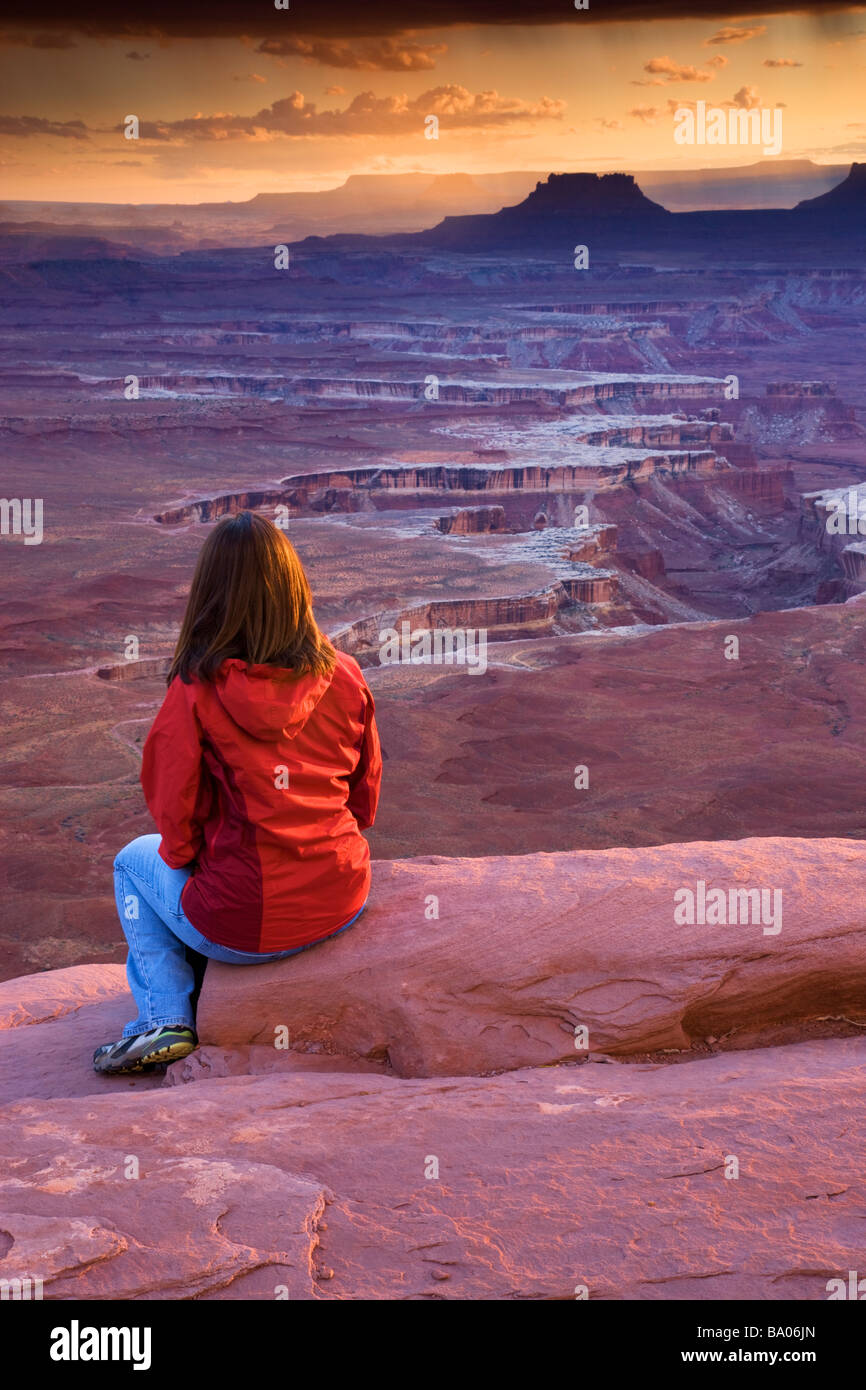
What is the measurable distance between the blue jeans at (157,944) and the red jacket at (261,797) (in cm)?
10

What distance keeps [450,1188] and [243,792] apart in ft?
3.97

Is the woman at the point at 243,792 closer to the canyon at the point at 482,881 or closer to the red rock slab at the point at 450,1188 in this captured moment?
the canyon at the point at 482,881

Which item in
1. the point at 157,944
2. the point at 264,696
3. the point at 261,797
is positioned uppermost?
the point at 264,696

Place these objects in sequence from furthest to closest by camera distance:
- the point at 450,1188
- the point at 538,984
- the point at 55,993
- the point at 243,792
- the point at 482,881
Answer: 1. the point at 55,993
2. the point at 482,881
3. the point at 538,984
4. the point at 243,792
5. the point at 450,1188

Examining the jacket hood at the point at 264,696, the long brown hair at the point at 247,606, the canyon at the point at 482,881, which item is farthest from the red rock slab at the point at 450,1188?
the long brown hair at the point at 247,606

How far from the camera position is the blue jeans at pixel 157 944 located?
3.85 m

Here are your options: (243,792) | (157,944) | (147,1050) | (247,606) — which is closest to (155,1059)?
(147,1050)

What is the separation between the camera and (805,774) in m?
14.3

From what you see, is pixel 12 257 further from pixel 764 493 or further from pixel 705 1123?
pixel 705 1123

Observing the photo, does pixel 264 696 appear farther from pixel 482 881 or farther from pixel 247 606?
pixel 482 881

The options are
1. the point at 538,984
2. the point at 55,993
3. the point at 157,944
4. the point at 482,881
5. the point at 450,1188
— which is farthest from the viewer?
the point at 55,993

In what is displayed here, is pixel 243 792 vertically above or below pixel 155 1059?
above

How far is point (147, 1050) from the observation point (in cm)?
383

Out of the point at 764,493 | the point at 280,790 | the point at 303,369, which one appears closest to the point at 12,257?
the point at 303,369
